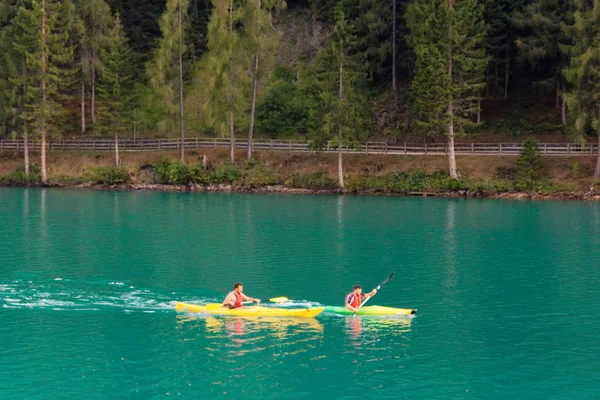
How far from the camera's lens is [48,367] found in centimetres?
2022

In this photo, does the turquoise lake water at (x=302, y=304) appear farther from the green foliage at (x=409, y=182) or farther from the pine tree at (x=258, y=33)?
the pine tree at (x=258, y=33)

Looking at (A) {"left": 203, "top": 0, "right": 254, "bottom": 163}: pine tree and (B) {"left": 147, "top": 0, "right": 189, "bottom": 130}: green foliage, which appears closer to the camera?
(A) {"left": 203, "top": 0, "right": 254, "bottom": 163}: pine tree

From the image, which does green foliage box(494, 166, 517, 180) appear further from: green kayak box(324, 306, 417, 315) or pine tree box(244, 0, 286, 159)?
green kayak box(324, 306, 417, 315)

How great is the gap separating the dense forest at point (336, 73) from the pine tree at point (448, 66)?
5.8 inches

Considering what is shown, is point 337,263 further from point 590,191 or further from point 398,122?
point 398,122

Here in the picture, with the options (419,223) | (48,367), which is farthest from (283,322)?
(419,223)

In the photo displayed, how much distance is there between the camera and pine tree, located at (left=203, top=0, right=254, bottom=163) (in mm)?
72688

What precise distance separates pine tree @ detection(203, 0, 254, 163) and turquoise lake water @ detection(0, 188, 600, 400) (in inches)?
916

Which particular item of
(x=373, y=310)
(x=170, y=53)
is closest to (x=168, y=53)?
(x=170, y=53)

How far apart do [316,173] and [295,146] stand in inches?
266

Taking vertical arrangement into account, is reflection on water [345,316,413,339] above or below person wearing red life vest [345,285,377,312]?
below

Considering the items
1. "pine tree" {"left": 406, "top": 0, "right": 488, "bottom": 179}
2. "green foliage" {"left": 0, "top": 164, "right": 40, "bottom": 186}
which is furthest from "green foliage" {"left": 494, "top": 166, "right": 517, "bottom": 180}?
"green foliage" {"left": 0, "top": 164, "right": 40, "bottom": 186}

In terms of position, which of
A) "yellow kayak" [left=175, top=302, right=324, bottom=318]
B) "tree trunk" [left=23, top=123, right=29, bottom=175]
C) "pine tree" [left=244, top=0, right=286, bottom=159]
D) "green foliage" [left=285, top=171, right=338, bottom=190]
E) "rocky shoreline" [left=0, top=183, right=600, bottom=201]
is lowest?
"yellow kayak" [left=175, top=302, right=324, bottom=318]

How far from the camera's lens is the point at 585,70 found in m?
61.3
